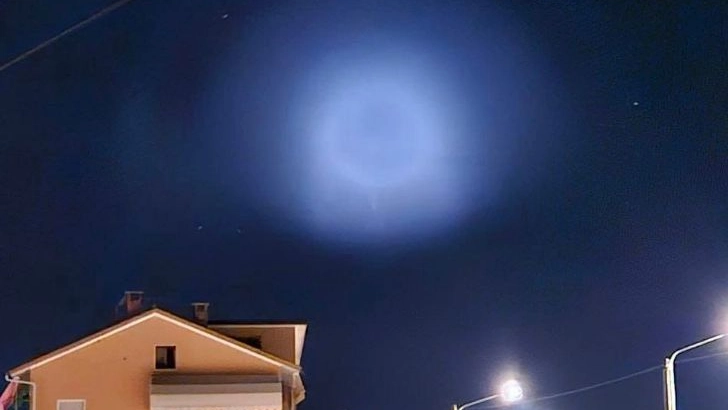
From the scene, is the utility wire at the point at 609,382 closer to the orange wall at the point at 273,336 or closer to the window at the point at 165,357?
the orange wall at the point at 273,336

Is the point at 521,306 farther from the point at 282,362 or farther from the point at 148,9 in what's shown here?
the point at 148,9

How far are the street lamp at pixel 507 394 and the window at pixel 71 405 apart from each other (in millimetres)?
5655

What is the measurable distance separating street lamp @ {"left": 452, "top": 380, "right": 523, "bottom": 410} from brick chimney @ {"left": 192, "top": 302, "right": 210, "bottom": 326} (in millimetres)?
3903

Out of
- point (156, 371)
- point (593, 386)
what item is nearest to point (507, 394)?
point (593, 386)

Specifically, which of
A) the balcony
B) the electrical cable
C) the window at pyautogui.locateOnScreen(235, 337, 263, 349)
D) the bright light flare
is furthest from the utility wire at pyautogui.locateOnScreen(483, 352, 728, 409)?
the balcony

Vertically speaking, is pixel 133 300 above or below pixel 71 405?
above

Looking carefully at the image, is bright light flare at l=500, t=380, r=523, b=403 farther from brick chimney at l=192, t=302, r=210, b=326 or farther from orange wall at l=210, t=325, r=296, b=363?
brick chimney at l=192, t=302, r=210, b=326

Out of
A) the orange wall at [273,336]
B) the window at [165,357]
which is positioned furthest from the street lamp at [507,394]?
the window at [165,357]

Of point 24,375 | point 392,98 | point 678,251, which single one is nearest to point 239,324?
point 24,375

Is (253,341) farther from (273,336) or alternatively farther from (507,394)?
(507,394)

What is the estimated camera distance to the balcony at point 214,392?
61.0 feet

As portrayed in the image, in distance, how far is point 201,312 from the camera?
68.7ft

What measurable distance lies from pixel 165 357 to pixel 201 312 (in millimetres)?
1927

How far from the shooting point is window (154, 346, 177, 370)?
1903 centimetres
